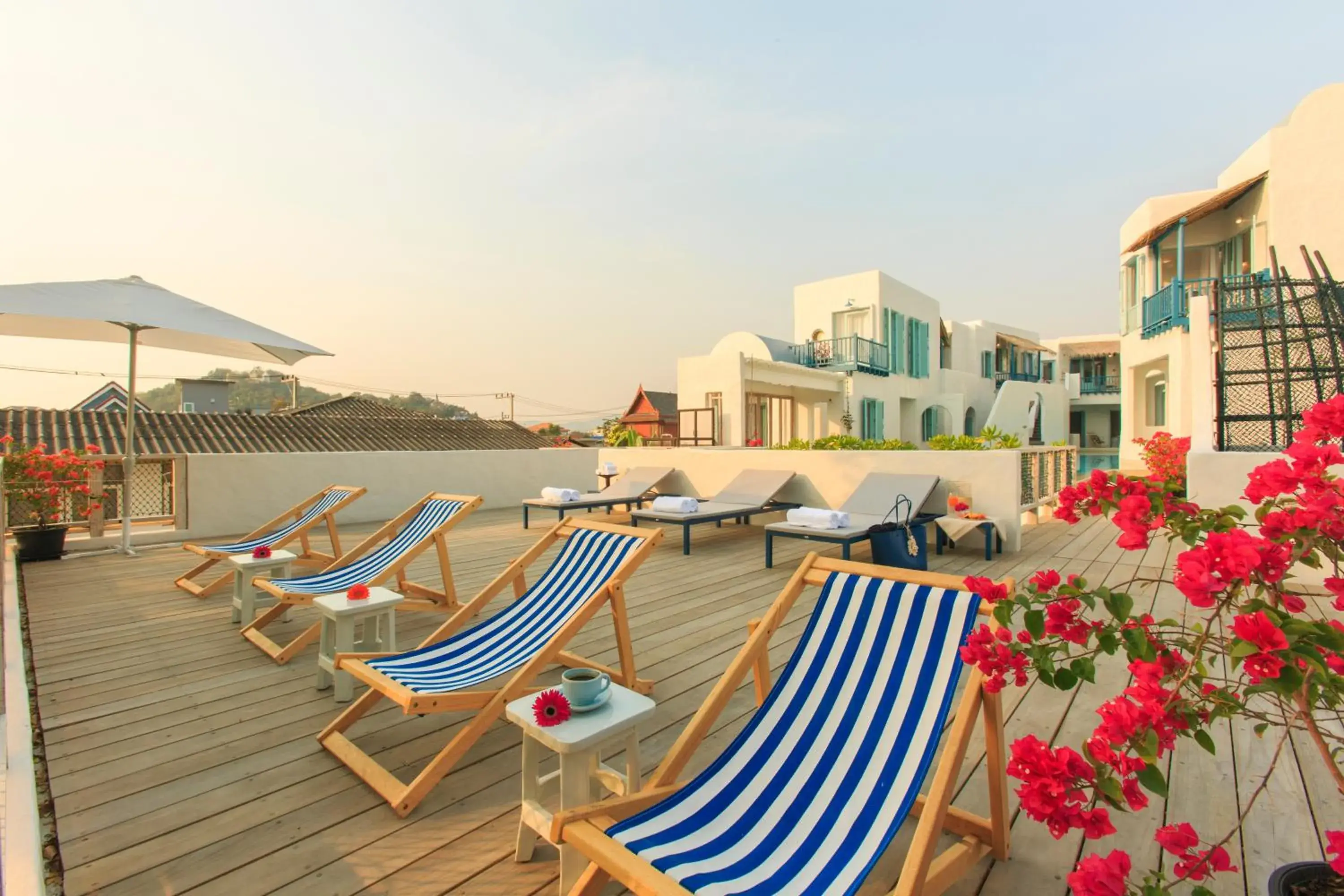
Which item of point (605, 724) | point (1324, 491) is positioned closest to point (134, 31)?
point (605, 724)

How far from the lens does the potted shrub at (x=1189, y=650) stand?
98 centimetres

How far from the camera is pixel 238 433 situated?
16.7 m

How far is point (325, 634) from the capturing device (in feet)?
9.84

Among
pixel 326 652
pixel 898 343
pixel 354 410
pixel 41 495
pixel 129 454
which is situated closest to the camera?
pixel 326 652

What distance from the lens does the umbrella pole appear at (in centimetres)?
608

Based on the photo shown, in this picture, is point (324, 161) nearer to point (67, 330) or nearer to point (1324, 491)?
point (67, 330)

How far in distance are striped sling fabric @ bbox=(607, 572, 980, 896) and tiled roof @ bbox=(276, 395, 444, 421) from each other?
22.2m

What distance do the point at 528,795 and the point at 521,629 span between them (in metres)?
0.99

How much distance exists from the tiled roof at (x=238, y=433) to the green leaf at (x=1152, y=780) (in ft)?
41.5

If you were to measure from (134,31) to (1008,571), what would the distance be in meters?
9.35

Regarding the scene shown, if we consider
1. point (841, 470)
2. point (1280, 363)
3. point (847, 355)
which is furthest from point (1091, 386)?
point (841, 470)

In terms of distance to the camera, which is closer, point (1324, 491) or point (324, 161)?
point (1324, 491)

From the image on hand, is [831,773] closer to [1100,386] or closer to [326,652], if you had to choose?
[326,652]

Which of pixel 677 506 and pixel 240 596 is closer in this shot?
pixel 240 596
